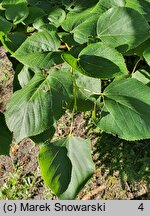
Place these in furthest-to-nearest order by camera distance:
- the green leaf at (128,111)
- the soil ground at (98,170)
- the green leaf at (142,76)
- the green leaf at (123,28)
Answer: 1. the soil ground at (98,170)
2. the green leaf at (142,76)
3. the green leaf at (123,28)
4. the green leaf at (128,111)

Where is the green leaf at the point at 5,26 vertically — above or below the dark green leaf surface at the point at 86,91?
above

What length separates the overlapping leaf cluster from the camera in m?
0.89

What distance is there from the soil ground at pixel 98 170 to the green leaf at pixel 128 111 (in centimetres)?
141

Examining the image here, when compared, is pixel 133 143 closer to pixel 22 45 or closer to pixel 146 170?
pixel 146 170

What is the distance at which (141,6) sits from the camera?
1.13m

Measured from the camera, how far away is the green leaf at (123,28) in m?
0.99

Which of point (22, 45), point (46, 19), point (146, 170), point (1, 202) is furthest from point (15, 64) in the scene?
point (146, 170)

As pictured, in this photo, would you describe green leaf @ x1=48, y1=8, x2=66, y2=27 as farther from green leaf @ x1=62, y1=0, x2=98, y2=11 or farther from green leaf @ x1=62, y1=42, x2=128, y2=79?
green leaf @ x1=62, y1=42, x2=128, y2=79

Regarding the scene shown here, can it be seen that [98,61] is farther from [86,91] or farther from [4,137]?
[4,137]

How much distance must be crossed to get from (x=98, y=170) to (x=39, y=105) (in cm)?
159

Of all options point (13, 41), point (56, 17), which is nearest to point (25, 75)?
point (13, 41)

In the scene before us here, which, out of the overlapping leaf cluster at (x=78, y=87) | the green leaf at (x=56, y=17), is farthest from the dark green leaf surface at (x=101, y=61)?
the green leaf at (x=56, y=17)

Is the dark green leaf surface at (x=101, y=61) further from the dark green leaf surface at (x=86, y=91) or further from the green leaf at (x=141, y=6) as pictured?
the green leaf at (x=141, y=6)

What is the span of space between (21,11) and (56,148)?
46 cm
